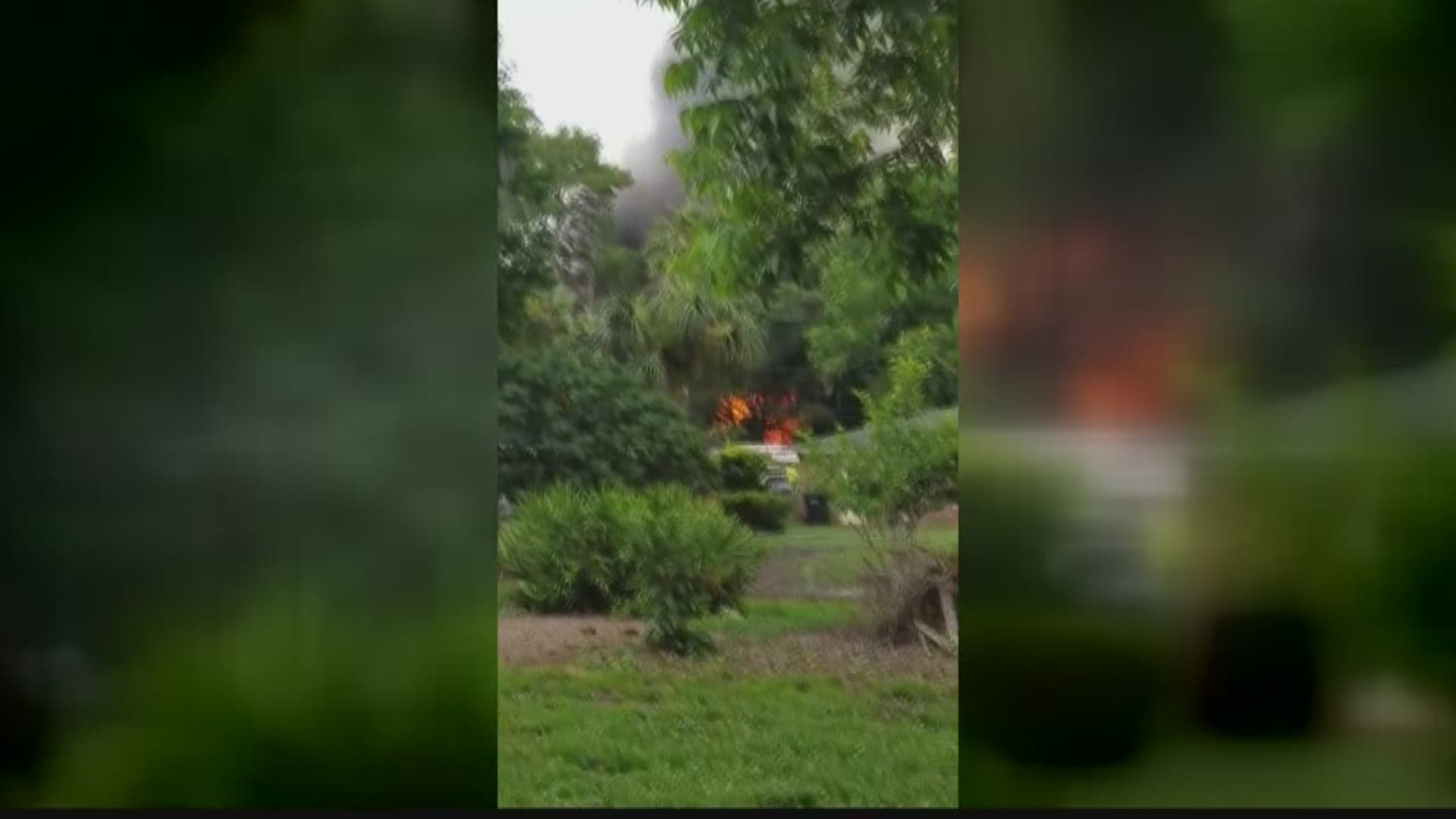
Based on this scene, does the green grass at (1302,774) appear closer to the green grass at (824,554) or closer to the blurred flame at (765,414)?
the green grass at (824,554)

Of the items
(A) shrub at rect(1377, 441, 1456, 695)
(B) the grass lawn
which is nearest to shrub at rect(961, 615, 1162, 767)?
(A) shrub at rect(1377, 441, 1456, 695)

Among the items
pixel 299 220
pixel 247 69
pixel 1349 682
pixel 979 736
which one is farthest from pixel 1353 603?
pixel 247 69

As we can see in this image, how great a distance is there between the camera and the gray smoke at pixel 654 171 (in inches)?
207

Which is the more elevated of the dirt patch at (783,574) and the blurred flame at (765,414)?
the blurred flame at (765,414)

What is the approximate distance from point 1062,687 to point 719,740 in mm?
1928

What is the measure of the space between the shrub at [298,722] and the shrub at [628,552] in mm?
1363

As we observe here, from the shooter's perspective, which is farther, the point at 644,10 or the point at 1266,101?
the point at 644,10

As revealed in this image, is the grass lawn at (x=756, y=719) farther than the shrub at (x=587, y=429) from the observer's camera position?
No

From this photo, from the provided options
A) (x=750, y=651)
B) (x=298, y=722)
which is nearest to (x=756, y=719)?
(x=750, y=651)

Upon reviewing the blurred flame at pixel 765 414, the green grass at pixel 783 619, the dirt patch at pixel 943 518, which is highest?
the blurred flame at pixel 765 414

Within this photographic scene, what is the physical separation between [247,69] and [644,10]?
5.87 feet

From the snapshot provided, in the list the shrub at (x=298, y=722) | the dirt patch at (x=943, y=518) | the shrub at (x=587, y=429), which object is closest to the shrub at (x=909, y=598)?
the dirt patch at (x=943, y=518)

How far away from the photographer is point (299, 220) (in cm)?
412

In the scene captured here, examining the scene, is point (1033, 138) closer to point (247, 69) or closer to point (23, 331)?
point (247, 69)
